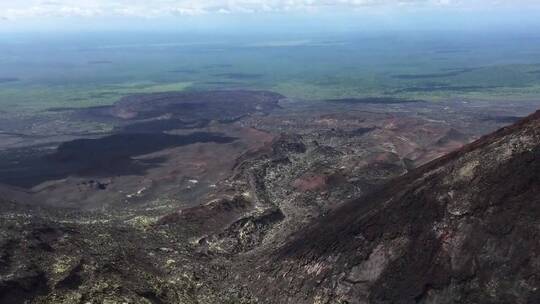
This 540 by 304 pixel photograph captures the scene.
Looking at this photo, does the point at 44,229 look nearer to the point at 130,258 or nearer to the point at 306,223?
the point at 130,258

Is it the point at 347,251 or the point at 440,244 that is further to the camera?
the point at 347,251

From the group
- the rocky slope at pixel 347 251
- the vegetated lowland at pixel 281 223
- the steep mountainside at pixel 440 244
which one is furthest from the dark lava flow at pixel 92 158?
the steep mountainside at pixel 440 244

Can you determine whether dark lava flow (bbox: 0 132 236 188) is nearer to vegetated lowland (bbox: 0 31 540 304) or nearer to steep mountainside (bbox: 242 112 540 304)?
vegetated lowland (bbox: 0 31 540 304)

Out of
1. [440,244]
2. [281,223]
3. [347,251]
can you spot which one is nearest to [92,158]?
[281,223]

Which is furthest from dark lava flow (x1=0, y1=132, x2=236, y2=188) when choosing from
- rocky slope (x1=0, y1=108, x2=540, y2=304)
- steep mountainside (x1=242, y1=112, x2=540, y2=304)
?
steep mountainside (x1=242, y1=112, x2=540, y2=304)

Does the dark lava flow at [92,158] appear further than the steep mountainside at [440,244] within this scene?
Yes

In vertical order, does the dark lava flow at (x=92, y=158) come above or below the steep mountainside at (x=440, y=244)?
below

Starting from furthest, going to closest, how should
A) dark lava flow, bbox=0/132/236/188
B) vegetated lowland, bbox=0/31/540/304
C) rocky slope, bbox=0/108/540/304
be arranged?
dark lava flow, bbox=0/132/236/188 < vegetated lowland, bbox=0/31/540/304 < rocky slope, bbox=0/108/540/304

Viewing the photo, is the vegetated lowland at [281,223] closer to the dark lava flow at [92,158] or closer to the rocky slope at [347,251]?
the rocky slope at [347,251]

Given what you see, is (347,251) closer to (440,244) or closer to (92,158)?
(440,244)
